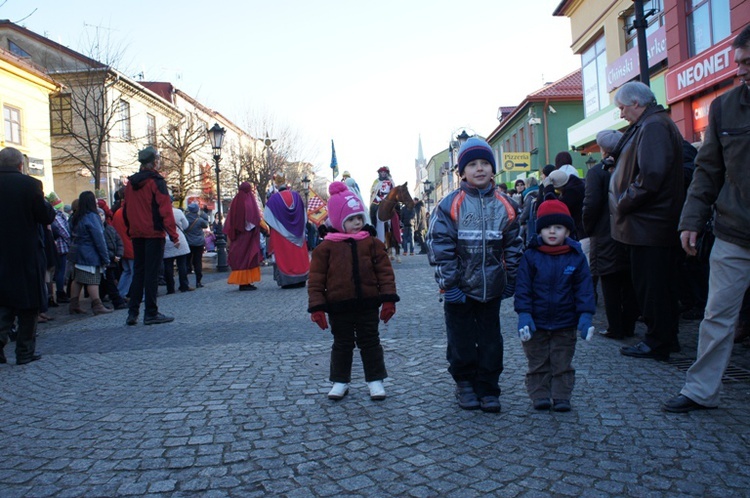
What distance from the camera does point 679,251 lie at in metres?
5.12

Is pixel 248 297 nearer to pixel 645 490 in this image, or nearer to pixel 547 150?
pixel 645 490

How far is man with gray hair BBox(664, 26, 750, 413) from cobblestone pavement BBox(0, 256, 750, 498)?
0.20 metres

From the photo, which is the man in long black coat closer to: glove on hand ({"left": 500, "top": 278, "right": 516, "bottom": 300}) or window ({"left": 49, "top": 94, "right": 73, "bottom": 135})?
glove on hand ({"left": 500, "top": 278, "right": 516, "bottom": 300})

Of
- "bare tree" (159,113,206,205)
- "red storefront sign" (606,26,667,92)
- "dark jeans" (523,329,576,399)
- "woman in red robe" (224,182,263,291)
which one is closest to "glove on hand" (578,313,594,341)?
"dark jeans" (523,329,576,399)

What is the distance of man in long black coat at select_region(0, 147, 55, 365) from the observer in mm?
5547

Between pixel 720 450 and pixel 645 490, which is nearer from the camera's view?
pixel 645 490

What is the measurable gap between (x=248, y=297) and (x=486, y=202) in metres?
7.31

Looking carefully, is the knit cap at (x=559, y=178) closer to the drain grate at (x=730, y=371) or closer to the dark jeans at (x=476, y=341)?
the drain grate at (x=730, y=371)

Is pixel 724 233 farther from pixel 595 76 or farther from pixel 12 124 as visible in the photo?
pixel 12 124

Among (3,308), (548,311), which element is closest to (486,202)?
(548,311)

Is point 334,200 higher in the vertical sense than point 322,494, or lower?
higher

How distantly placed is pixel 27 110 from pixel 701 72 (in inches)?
1025

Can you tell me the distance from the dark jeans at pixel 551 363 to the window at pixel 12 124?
2754cm

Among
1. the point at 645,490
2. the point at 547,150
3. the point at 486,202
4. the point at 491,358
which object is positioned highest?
the point at 547,150
